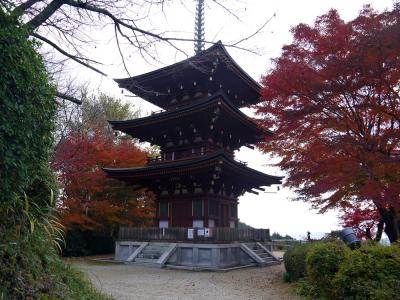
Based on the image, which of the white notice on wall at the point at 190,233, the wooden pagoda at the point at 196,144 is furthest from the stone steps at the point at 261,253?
the white notice on wall at the point at 190,233

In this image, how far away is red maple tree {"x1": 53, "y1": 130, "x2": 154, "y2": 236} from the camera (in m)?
19.7

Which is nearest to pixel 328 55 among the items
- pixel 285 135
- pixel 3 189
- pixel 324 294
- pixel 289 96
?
pixel 289 96

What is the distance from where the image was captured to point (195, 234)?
1638 centimetres

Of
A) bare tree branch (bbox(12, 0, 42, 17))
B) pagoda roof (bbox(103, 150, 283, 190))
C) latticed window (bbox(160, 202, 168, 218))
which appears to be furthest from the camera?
latticed window (bbox(160, 202, 168, 218))

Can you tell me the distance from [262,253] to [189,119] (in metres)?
7.89

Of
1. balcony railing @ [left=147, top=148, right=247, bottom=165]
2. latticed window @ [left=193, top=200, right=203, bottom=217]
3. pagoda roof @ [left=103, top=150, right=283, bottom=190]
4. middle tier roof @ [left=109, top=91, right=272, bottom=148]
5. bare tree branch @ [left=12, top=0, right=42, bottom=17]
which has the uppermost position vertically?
middle tier roof @ [left=109, top=91, right=272, bottom=148]

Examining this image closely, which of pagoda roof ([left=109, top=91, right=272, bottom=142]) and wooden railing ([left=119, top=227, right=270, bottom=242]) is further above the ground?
pagoda roof ([left=109, top=91, right=272, bottom=142])

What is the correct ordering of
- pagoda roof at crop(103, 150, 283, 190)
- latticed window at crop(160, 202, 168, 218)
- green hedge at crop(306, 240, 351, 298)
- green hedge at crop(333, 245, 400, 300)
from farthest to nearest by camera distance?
1. latticed window at crop(160, 202, 168, 218)
2. pagoda roof at crop(103, 150, 283, 190)
3. green hedge at crop(306, 240, 351, 298)
4. green hedge at crop(333, 245, 400, 300)

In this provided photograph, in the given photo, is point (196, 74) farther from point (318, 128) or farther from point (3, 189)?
point (3, 189)

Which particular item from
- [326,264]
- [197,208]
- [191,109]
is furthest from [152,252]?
[326,264]

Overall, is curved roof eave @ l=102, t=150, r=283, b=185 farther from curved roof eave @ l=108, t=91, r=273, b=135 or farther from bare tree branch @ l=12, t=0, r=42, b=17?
bare tree branch @ l=12, t=0, r=42, b=17

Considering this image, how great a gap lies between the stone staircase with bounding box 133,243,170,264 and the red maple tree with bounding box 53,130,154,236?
176 inches

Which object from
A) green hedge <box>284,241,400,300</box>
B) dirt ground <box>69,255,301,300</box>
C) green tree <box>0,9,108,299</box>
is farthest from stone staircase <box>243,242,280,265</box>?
green tree <box>0,9,108,299</box>

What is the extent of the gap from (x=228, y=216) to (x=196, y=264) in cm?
399
